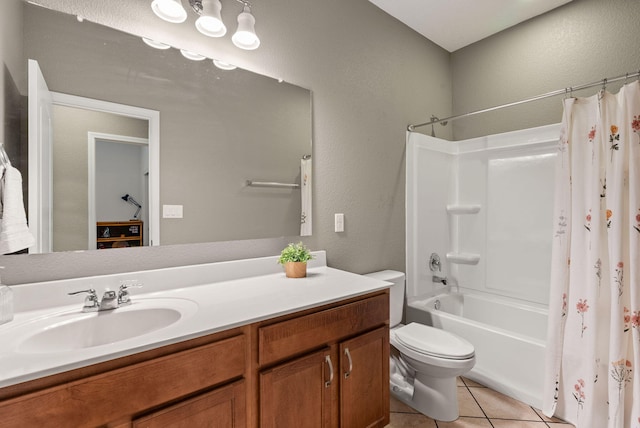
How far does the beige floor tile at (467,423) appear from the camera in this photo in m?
1.72

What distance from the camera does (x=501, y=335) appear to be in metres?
1.98

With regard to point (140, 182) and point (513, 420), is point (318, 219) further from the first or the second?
point (513, 420)

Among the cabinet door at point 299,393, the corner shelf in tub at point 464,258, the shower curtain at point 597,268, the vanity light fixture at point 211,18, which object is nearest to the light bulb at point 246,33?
the vanity light fixture at point 211,18

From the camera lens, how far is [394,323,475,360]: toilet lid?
1673mm

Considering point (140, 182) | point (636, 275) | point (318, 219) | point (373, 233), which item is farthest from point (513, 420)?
point (140, 182)

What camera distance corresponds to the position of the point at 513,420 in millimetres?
1762

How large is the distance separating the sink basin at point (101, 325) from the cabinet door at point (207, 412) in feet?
0.91

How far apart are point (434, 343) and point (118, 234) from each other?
1.70 metres

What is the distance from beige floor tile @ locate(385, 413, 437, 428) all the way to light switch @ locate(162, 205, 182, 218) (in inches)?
63.0

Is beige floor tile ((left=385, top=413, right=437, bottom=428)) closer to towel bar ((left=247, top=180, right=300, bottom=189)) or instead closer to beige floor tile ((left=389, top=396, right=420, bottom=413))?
beige floor tile ((left=389, top=396, right=420, bottom=413))

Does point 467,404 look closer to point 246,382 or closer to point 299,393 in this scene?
point 299,393

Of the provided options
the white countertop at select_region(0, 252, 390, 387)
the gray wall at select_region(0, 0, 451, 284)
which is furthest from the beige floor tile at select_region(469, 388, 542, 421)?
the white countertop at select_region(0, 252, 390, 387)

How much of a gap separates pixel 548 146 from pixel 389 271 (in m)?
1.52

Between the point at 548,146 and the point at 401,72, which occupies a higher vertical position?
the point at 401,72
